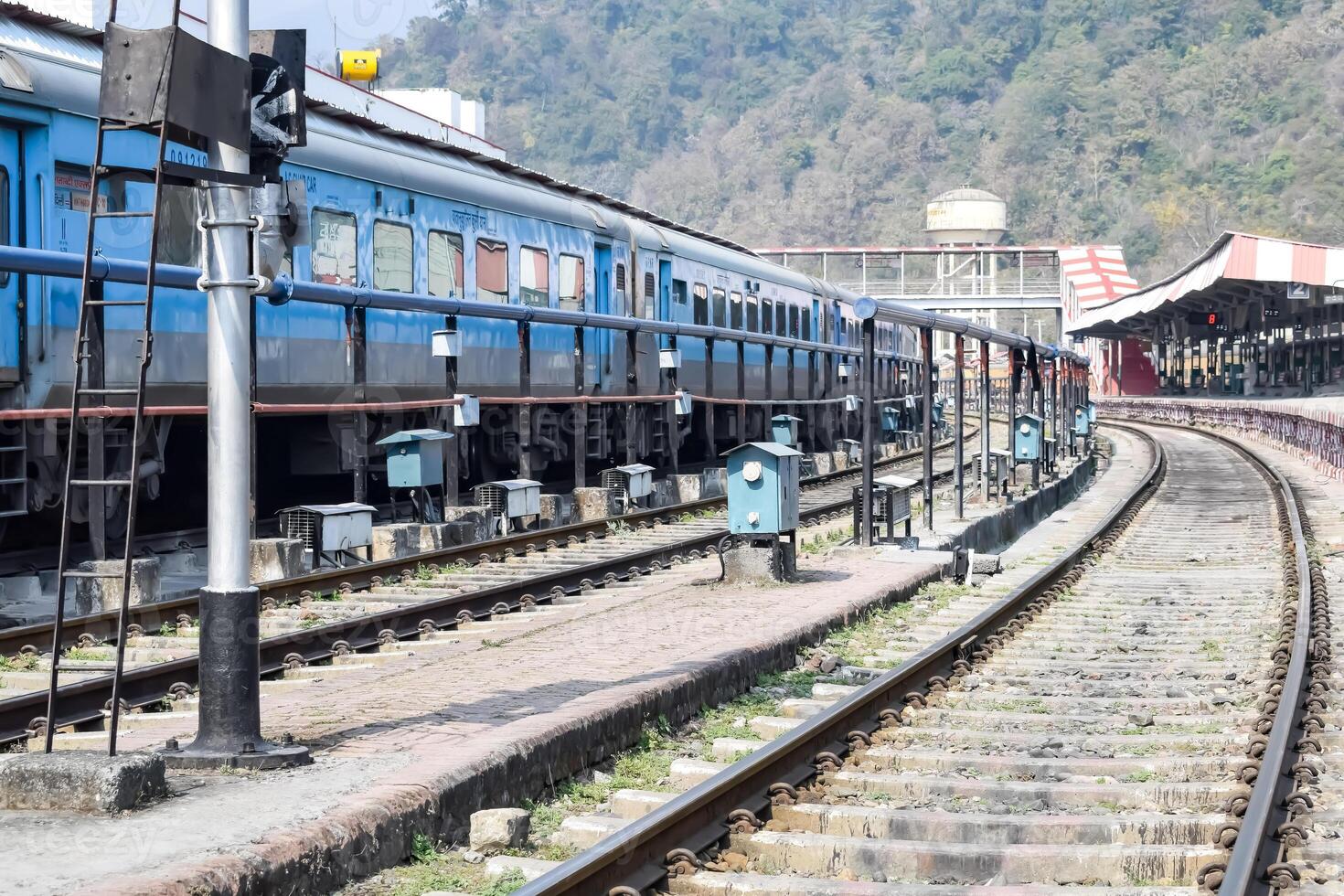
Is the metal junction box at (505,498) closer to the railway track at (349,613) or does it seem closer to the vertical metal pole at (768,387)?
the railway track at (349,613)

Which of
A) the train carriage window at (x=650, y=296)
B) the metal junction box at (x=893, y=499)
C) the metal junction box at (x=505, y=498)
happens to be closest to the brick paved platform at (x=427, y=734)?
the metal junction box at (x=893, y=499)

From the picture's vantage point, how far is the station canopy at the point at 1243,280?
44.0 m

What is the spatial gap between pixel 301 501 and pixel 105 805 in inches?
548

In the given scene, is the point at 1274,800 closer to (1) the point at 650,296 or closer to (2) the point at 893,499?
(2) the point at 893,499

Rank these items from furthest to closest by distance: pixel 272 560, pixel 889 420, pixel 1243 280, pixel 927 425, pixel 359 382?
pixel 1243 280, pixel 889 420, pixel 927 425, pixel 359 382, pixel 272 560

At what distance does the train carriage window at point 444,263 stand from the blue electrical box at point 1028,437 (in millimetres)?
10557

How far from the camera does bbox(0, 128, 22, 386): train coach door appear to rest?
12.3 metres

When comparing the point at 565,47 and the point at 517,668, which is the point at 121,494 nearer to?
the point at 517,668

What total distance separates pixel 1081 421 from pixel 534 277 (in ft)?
72.0

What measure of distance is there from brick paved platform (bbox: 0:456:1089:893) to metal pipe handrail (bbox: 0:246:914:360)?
209cm

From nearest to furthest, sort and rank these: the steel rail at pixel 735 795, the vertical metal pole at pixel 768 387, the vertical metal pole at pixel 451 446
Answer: the steel rail at pixel 735 795, the vertical metal pole at pixel 451 446, the vertical metal pole at pixel 768 387

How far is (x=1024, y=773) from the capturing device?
7.43m

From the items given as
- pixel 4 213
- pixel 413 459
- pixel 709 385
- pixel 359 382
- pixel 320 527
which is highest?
pixel 4 213

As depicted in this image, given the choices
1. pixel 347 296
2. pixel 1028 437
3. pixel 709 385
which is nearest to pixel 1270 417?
pixel 1028 437
